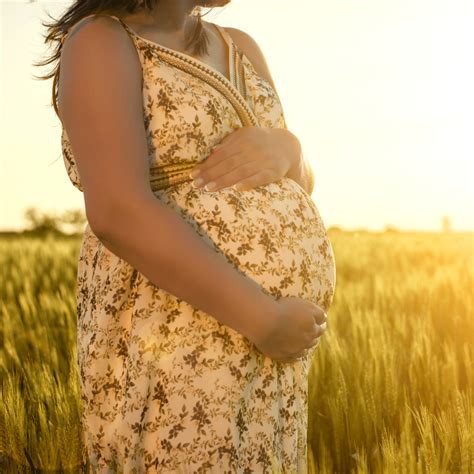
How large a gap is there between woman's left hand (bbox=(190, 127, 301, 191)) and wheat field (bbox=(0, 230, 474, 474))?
22.9 inches

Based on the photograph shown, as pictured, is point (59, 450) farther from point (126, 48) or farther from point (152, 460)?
point (126, 48)

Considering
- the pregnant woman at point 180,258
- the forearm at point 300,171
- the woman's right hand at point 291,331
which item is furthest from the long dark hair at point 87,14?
the woman's right hand at point 291,331

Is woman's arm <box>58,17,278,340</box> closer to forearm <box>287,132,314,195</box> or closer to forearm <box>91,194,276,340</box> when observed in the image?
forearm <box>91,194,276,340</box>

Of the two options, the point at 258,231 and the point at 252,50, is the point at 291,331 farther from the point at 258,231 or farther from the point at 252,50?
the point at 252,50

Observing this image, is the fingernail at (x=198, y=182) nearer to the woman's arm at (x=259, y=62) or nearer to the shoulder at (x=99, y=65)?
the shoulder at (x=99, y=65)

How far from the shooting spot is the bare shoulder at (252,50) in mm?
1938

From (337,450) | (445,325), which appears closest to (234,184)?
(337,450)

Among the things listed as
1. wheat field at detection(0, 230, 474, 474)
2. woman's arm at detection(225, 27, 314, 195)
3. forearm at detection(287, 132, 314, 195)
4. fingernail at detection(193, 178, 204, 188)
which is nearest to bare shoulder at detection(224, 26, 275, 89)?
woman's arm at detection(225, 27, 314, 195)

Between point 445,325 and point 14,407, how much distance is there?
221 centimetres

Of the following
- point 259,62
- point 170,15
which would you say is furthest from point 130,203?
point 259,62

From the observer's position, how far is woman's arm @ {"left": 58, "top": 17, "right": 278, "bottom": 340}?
4.57ft

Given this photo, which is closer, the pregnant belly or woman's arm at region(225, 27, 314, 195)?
the pregnant belly

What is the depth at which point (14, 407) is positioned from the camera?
185cm

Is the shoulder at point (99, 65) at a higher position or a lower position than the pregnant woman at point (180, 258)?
higher
